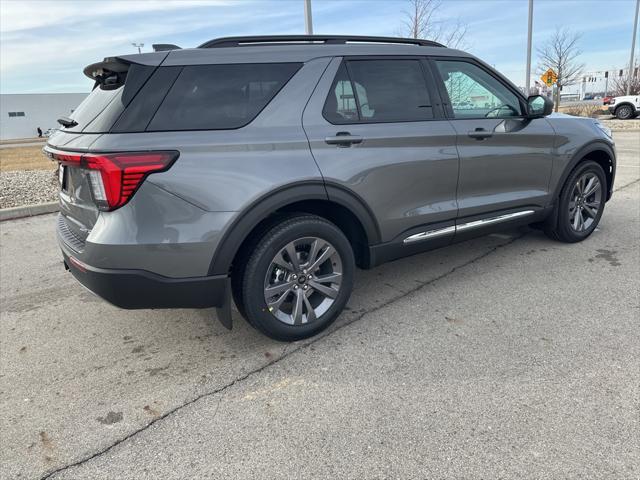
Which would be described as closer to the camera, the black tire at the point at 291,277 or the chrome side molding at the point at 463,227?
the black tire at the point at 291,277

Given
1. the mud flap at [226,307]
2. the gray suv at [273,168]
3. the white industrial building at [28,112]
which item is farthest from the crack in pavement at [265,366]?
the white industrial building at [28,112]

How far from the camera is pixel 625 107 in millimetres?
25828

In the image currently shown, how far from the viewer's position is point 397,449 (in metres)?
2.27

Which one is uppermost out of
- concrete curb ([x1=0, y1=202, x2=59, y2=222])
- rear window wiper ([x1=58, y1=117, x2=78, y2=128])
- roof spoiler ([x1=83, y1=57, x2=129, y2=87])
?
roof spoiler ([x1=83, y1=57, x2=129, y2=87])

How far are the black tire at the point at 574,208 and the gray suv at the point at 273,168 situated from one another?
40.7 inches

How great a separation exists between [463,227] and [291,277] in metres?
1.59

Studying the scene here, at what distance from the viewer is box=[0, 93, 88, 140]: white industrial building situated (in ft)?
211

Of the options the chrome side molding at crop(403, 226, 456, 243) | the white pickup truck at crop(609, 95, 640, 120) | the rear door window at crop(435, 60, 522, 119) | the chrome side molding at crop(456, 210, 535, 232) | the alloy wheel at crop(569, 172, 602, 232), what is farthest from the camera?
the white pickup truck at crop(609, 95, 640, 120)

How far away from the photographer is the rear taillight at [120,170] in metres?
2.57

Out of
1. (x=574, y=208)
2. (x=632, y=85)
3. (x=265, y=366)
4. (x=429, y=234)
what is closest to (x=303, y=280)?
(x=265, y=366)

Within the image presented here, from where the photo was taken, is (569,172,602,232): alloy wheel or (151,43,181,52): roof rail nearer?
(151,43,181,52): roof rail

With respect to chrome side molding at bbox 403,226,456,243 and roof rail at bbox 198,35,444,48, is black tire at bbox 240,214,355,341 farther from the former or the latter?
roof rail at bbox 198,35,444,48

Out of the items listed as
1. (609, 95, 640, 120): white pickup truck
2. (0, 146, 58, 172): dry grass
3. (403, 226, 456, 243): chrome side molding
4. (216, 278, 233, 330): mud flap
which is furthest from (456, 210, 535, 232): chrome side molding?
(609, 95, 640, 120): white pickup truck

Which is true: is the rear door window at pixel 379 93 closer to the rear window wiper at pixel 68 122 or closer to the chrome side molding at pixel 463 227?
the chrome side molding at pixel 463 227
